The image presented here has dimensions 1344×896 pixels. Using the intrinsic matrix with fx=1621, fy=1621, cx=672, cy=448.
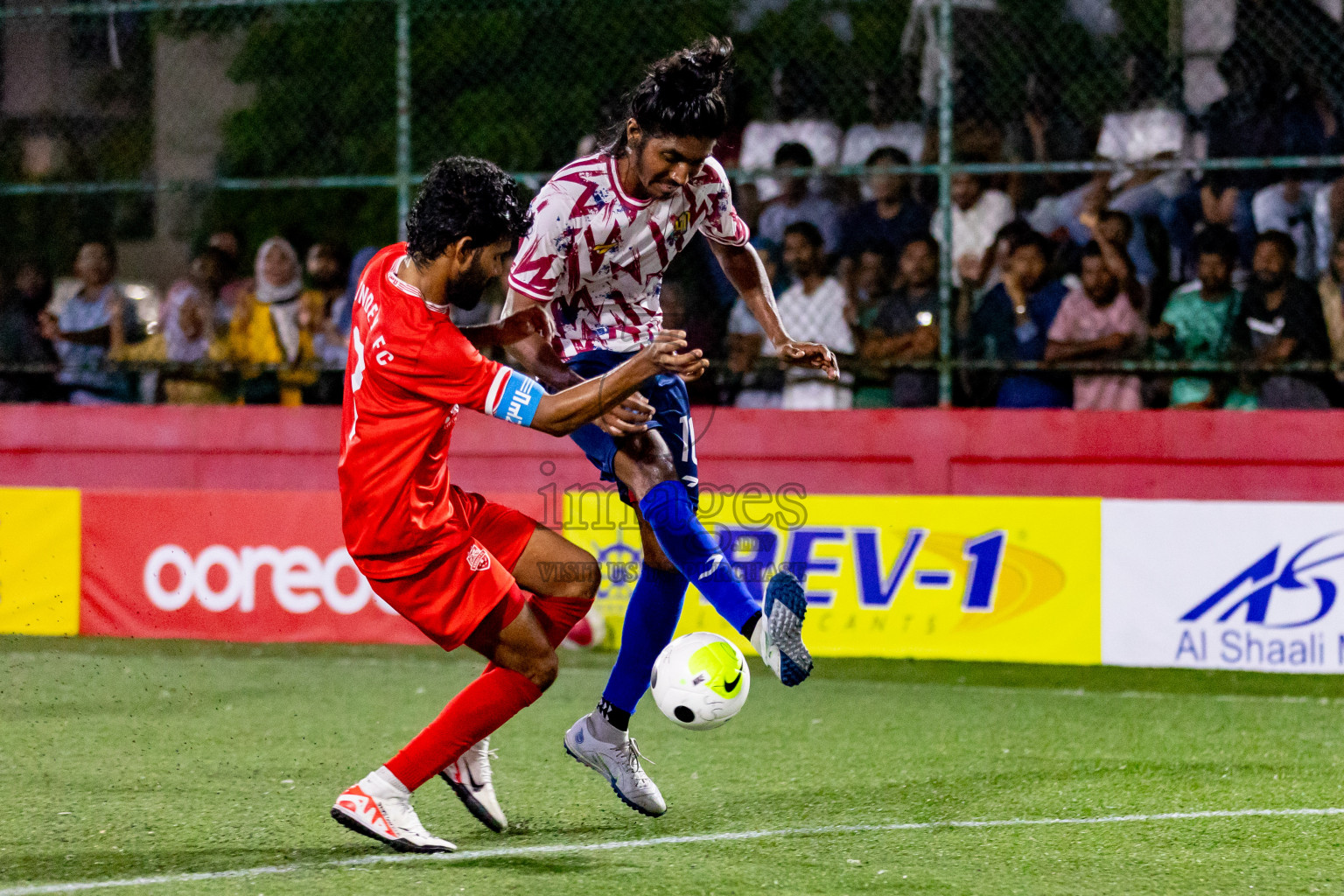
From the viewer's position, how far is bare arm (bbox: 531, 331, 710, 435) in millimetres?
3902

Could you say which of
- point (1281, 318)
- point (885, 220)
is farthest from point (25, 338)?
point (1281, 318)

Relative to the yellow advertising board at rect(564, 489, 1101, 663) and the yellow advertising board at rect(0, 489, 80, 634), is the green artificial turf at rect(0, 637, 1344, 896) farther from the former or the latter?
the yellow advertising board at rect(0, 489, 80, 634)

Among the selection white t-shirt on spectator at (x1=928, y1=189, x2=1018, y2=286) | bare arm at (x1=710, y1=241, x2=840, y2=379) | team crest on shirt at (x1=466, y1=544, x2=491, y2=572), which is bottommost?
team crest on shirt at (x1=466, y1=544, x2=491, y2=572)

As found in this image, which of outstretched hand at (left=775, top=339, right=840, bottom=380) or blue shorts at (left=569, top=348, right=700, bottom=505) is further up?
outstretched hand at (left=775, top=339, right=840, bottom=380)

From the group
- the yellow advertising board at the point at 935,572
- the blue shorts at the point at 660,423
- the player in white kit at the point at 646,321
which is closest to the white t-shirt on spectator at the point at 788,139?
the yellow advertising board at the point at 935,572

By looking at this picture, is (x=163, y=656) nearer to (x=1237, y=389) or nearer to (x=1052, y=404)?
(x=1052, y=404)

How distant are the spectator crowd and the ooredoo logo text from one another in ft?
4.39

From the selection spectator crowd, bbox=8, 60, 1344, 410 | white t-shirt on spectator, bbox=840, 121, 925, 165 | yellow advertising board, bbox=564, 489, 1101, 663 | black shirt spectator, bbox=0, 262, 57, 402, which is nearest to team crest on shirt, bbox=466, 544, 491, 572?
yellow advertising board, bbox=564, 489, 1101, 663

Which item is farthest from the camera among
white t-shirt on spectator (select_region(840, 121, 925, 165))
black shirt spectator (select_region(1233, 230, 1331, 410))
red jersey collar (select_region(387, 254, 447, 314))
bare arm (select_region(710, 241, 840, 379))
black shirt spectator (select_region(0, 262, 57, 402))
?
black shirt spectator (select_region(0, 262, 57, 402))

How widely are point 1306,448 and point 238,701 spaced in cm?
545

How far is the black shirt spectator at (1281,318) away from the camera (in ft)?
28.0

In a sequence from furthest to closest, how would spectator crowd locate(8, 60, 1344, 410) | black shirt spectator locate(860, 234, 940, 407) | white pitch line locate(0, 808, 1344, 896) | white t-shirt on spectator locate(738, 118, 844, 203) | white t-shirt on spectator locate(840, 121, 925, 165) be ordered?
1. white t-shirt on spectator locate(738, 118, 844, 203)
2. white t-shirt on spectator locate(840, 121, 925, 165)
3. black shirt spectator locate(860, 234, 940, 407)
4. spectator crowd locate(8, 60, 1344, 410)
5. white pitch line locate(0, 808, 1344, 896)

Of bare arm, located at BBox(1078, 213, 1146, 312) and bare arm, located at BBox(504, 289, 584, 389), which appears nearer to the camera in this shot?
bare arm, located at BBox(504, 289, 584, 389)

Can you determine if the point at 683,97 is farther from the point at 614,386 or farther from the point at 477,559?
the point at 477,559
